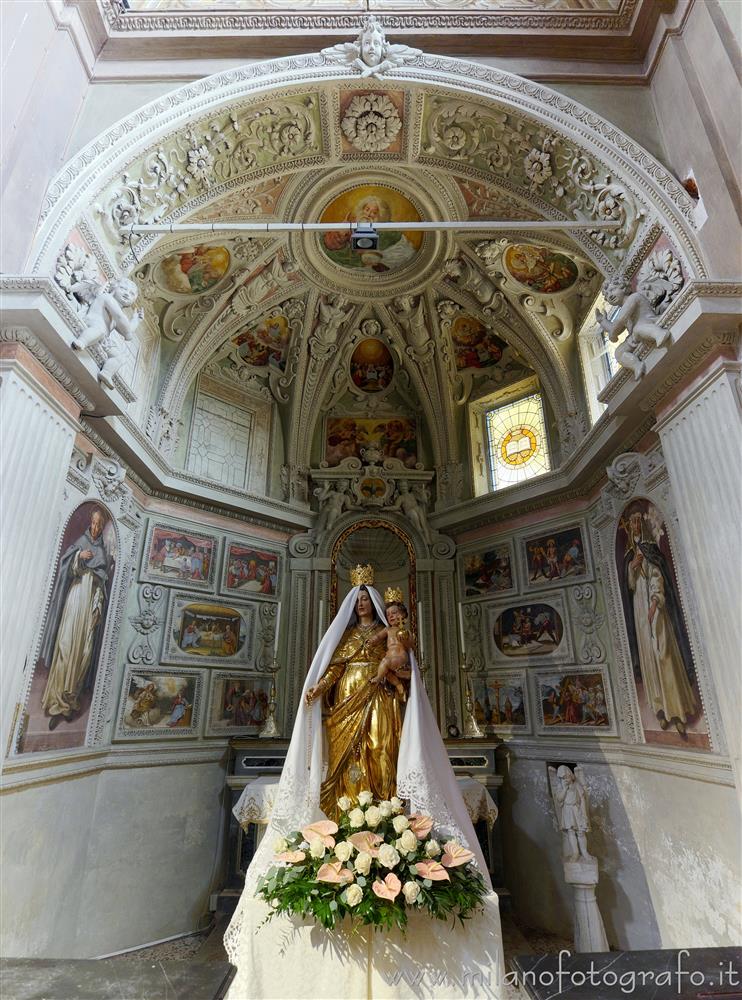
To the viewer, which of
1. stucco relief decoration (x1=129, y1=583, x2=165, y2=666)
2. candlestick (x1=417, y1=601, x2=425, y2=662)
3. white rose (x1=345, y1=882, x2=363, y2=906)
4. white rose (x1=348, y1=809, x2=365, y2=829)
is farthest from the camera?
candlestick (x1=417, y1=601, x2=425, y2=662)

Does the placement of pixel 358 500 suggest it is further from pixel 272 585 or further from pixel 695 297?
pixel 695 297

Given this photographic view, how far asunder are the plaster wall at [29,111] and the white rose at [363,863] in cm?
564

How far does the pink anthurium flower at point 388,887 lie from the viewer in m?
2.93

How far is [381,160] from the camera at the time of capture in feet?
25.2

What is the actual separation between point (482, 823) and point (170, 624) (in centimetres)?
524

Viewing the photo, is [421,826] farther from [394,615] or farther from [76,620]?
[76,620]

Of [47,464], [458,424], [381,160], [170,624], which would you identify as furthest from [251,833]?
[381,160]

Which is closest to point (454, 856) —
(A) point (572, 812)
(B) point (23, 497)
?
(A) point (572, 812)

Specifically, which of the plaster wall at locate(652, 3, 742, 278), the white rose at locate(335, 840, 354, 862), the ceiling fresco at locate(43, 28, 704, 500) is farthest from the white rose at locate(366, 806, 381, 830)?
the ceiling fresco at locate(43, 28, 704, 500)

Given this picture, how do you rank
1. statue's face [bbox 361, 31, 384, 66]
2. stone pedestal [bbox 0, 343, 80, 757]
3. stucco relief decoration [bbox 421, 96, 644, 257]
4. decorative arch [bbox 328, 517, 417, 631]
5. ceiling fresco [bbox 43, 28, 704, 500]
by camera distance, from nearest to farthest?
stone pedestal [bbox 0, 343, 80, 757] → stucco relief decoration [bbox 421, 96, 644, 257] → ceiling fresco [bbox 43, 28, 704, 500] → statue's face [bbox 361, 31, 384, 66] → decorative arch [bbox 328, 517, 417, 631]

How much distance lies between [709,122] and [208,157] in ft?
18.6

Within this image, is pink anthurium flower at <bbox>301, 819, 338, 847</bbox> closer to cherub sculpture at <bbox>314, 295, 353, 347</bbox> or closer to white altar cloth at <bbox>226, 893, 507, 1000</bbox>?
white altar cloth at <bbox>226, 893, 507, 1000</bbox>

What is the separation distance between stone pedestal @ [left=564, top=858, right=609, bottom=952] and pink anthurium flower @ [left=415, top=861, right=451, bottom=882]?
4.12 m

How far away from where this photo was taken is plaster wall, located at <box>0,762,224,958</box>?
522 centimetres
